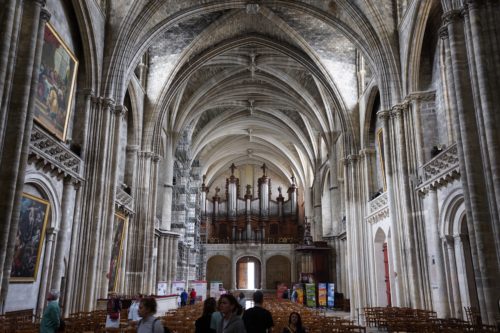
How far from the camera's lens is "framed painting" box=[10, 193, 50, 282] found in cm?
1011

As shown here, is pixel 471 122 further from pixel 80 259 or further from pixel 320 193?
pixel 320 193

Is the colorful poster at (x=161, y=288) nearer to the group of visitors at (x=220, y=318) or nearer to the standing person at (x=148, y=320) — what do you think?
the group of visitors at (x=220, y=318)

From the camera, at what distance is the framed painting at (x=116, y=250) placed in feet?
53.2

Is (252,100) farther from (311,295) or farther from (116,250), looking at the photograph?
(116,250)

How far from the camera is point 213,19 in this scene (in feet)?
65.5

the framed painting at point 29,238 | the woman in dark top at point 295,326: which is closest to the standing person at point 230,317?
the woman in dark top at point 295,326

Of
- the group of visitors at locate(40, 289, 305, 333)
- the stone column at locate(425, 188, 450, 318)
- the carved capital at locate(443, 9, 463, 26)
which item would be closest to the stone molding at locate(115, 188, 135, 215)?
the group of visitors at locate(40, 289, 305, 333)

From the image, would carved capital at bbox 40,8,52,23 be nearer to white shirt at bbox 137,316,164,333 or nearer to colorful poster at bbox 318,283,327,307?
white shirt at bbox 137,316,164,333

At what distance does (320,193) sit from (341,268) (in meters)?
6.49

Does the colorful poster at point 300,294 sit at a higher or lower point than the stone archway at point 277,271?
lower

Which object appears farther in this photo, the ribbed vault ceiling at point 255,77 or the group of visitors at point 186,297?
the group of visitors at point 186,297

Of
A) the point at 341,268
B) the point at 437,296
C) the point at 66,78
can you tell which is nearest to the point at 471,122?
the point at 437,296

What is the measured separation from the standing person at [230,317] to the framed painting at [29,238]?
25.9 ft

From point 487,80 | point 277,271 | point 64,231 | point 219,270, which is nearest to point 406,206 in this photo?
point 487,80
